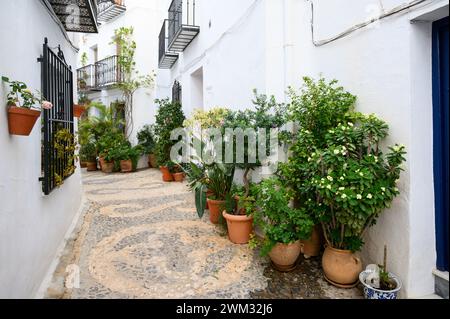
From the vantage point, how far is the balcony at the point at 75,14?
12.8 feet

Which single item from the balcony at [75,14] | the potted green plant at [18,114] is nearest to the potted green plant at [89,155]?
the balcony at [75,14]

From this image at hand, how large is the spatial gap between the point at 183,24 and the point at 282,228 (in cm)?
646

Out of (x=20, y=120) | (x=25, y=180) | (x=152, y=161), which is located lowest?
(x=25, y=180)

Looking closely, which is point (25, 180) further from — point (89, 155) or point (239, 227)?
point (89, 155)

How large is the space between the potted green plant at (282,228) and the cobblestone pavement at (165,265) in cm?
23

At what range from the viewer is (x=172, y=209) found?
585 cm

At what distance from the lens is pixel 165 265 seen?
350 cm

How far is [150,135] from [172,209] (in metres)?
6.27

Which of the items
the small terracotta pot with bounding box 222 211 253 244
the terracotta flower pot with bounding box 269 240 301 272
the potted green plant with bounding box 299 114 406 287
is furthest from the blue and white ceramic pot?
the small terracotta pot with bounding box 222 211 253 244

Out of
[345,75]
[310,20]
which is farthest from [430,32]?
[310,20]

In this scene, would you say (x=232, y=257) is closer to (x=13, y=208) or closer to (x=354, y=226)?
(x=354, y=226)

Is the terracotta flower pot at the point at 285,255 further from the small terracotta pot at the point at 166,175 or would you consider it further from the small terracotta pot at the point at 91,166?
the small terracotta pot at the point at 91,166

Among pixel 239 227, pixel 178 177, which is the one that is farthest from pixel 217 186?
pixel 178 177

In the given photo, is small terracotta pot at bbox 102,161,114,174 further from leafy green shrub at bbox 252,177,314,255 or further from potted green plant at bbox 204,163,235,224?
leafy green shrub at bbox 252,177,314,255
